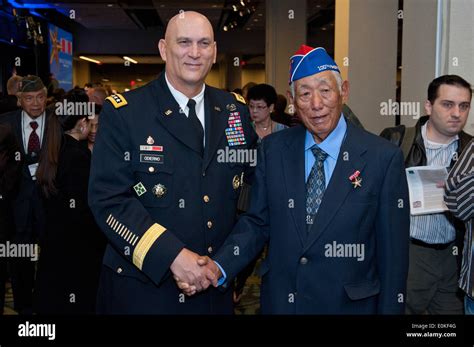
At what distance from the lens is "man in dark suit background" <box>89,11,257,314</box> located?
215cm

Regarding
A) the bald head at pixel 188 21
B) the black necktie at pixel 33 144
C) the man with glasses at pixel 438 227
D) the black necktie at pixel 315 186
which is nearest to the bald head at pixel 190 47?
the bald head at pixel 188 21

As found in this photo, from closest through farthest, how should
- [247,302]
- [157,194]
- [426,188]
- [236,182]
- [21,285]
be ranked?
[157,194]
[236,182]
[426,188]
[21,285]
[247,302]

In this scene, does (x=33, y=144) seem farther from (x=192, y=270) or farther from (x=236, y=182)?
(x=192, y=270)

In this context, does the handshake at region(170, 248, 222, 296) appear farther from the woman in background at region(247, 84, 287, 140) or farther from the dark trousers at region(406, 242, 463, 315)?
the woman in background at region(247, 84, 287, 140)

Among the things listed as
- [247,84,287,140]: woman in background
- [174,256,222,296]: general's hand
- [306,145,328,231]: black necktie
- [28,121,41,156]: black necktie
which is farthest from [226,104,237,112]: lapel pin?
[28,121,41,156]: black necktie

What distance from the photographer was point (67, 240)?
341cm

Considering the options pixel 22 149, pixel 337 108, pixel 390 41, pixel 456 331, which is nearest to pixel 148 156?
pixel 337 108

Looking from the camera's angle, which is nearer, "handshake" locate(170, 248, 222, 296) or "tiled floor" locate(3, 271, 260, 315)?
"handshake" locate(170, 248, 222, 296)

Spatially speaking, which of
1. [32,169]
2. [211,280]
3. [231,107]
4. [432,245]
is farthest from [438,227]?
[32,169]

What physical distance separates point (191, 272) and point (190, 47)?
817 mm

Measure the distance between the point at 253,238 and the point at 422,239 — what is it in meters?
1.28

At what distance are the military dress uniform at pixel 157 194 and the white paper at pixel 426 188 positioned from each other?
41.2 inches

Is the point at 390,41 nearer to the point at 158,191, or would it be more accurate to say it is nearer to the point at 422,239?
the point at 422,239

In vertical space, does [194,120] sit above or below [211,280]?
above
